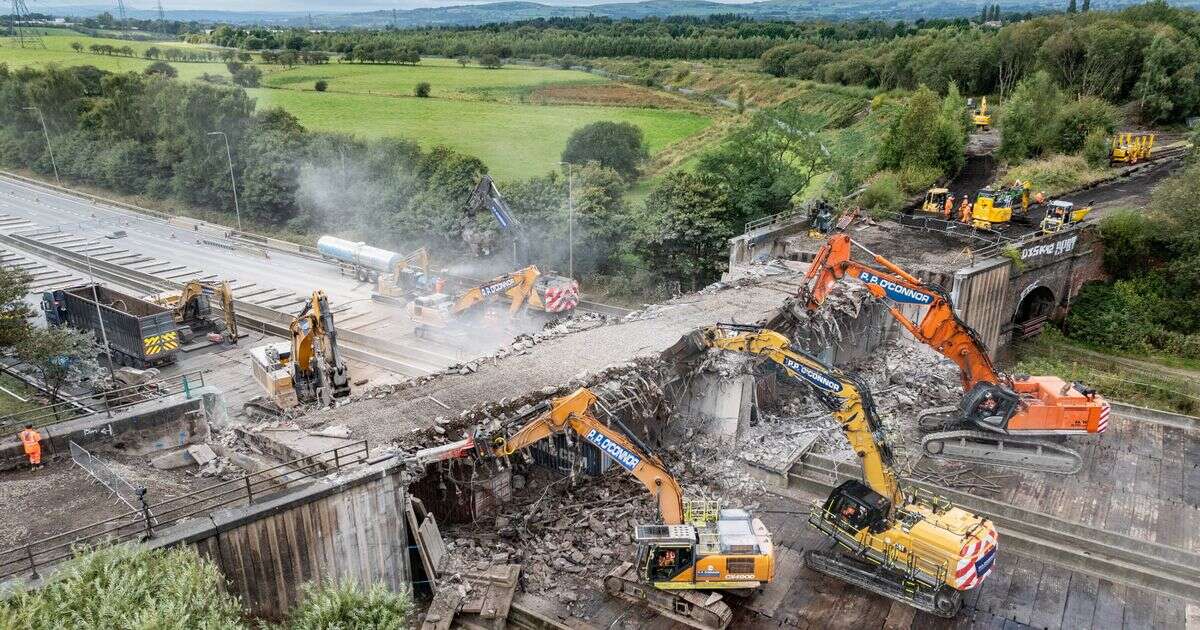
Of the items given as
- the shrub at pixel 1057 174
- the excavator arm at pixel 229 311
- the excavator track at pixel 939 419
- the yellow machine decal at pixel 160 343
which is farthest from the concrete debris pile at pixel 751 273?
the yellow machine decal at pixel 160 343

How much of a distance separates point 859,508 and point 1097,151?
37392 mm

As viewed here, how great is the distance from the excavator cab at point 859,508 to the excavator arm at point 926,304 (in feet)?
20.7

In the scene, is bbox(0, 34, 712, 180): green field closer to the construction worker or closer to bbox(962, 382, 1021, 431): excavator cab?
bbox(962, 382, 1021, 431): excavator cab

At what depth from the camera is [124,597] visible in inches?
367

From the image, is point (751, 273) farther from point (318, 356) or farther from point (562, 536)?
point (318, 356)

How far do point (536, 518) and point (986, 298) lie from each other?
20.3m

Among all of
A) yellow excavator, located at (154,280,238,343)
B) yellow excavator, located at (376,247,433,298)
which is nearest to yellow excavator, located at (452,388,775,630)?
yellow excavator, located at (154,280,238,343)

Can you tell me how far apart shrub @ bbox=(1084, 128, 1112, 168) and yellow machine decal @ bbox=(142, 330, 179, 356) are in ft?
152

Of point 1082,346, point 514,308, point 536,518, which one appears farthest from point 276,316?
point 1082,346

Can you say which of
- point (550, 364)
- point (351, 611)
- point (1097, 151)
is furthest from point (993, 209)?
point (351, 611)

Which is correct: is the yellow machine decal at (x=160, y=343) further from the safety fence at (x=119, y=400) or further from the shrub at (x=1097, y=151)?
the shrub at (x=1097, y=151)

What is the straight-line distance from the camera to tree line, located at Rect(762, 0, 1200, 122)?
49.7m

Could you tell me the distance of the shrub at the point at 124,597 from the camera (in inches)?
351

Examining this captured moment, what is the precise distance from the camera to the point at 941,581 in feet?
46.1
